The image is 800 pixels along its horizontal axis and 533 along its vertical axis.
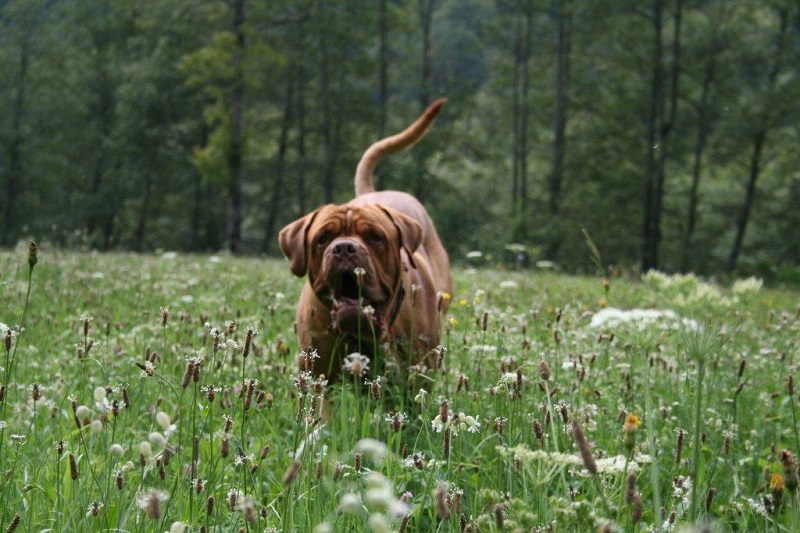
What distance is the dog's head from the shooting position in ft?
12.8

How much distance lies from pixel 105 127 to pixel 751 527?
40.6 m

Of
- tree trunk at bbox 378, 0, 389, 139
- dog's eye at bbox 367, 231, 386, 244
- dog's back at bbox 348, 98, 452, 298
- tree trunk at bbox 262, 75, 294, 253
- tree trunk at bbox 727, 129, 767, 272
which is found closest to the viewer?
dog's eye at bbox 367, 231, 386, 244

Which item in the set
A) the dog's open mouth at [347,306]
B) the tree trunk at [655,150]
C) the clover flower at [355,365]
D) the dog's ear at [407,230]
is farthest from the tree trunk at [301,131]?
the clover flower at [355,365]

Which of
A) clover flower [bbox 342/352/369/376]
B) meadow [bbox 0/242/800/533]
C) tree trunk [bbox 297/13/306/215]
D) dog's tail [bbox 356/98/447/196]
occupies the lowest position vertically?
meadow [bbox 0/242/800/533]

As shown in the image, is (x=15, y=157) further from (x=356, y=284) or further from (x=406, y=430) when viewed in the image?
(x=406, y=430)

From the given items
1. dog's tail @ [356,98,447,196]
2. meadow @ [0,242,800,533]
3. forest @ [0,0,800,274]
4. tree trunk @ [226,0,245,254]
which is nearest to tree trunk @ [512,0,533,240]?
forest @ [0,0,800,274]

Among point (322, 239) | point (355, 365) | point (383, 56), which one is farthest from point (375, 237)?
point (383, 56)

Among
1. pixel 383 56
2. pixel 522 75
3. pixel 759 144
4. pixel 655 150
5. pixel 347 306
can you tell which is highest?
pixel 383 56

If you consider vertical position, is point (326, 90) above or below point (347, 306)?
above

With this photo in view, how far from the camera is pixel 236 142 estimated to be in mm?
25469

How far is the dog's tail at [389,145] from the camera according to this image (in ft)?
19.4

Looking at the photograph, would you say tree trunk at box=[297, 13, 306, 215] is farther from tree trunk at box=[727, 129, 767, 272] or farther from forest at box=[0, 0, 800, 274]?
tree trunk at box=[727, 129, 767, 272]

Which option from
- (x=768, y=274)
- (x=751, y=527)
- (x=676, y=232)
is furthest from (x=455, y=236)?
(x=751, y=527)

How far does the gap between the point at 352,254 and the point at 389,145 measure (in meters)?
2.51
